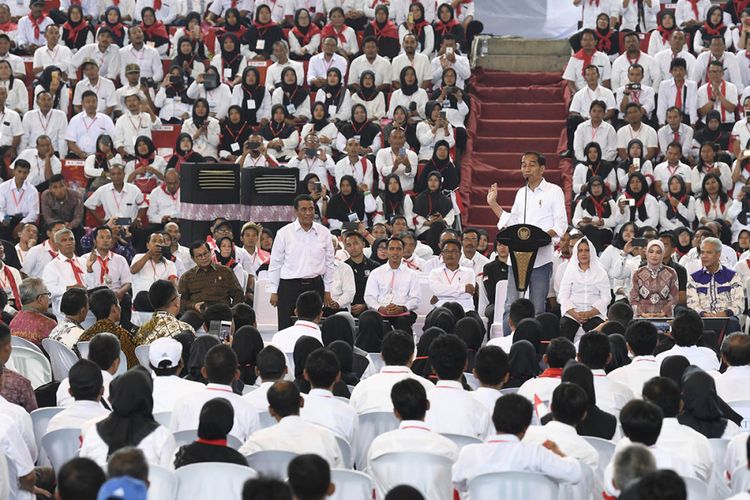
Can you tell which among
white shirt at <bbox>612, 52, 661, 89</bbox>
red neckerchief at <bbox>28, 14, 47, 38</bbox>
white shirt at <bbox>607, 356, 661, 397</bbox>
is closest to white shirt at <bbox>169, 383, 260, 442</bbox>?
white shirt at <bbox>607, 356, 661, 397</bbox>

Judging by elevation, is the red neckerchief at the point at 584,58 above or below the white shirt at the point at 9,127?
above

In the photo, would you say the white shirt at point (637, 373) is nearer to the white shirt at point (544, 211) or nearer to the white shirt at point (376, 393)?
the white shirt at point (376, 393)

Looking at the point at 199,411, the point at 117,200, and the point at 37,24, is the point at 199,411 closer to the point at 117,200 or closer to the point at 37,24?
the point at 117,200

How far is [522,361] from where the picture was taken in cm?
772

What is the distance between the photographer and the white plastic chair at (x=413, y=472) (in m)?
5.46

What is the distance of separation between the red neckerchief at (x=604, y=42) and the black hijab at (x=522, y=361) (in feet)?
38.7

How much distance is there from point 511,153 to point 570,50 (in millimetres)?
2525

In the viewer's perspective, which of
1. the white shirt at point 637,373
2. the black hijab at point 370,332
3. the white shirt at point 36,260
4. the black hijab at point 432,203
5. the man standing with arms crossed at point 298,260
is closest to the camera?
the white shirt at point 637,373

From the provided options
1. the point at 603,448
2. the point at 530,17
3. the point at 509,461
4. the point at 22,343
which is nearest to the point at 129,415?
the point at 509,461

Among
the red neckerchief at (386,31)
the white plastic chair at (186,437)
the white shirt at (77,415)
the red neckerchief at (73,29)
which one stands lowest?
the white plastic chair at (186,437)

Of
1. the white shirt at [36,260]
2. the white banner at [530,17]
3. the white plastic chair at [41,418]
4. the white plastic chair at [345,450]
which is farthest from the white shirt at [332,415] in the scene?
the white banner at [530,17]

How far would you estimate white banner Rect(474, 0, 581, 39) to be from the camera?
66.0ft

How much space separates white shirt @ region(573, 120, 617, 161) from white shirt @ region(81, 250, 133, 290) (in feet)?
22.3

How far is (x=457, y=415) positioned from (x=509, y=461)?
1012 millimetres
